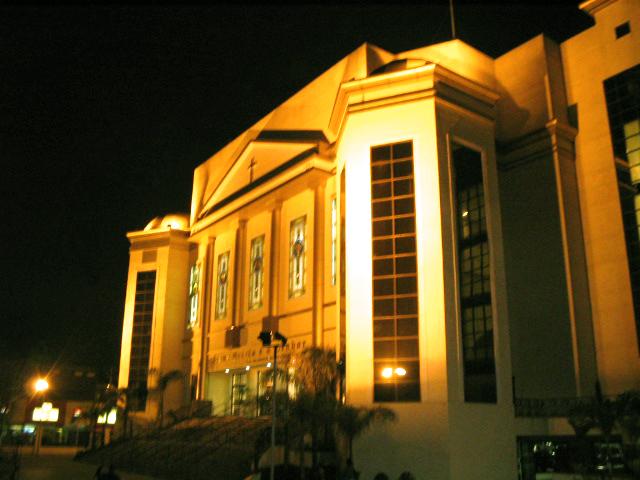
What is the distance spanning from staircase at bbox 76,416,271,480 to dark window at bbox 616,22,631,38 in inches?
989

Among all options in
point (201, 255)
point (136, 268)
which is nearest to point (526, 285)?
point (201, 255)

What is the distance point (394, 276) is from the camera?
93.2ft

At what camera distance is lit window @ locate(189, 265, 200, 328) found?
170ft

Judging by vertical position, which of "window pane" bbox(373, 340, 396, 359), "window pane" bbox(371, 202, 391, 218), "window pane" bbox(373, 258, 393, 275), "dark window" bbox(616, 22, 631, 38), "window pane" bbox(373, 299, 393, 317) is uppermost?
"dark window" bbox(616, 22, 631, 38)

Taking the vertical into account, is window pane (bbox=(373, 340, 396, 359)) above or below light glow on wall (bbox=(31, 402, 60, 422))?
above

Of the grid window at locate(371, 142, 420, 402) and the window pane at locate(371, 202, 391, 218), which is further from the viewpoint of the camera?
the window pane at locate(371, 202, 391, 218)

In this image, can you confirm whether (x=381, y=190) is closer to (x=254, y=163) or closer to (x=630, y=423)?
(x=630, y=423)

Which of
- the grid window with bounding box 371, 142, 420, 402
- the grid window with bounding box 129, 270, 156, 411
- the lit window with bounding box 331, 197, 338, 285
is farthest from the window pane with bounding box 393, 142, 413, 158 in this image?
the grid window with bounding box 129, 270, 156, 411

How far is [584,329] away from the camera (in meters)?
29.4

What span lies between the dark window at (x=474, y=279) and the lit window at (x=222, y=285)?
2150 centimetres

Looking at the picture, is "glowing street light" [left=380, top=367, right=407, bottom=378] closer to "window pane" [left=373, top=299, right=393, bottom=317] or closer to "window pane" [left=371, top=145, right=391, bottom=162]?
"window pane" [left=373, top=299, right=393, bottom=317]

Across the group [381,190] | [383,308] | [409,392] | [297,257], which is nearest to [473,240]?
[381,190]

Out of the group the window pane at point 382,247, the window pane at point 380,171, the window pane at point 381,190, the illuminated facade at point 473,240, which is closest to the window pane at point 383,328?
the illuminated facade at point 473,240

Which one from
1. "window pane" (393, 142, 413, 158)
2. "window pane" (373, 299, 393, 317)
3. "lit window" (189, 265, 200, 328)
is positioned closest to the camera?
"window pane" (373, 299, 393, 317)
